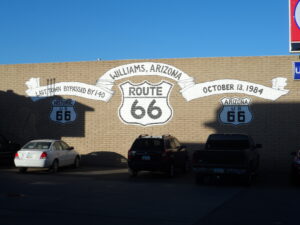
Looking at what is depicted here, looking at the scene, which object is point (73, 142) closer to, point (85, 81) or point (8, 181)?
point (85, 81)

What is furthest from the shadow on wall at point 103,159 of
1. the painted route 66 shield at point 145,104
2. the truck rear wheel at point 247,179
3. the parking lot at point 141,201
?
the truck rear wheel at point 247,179

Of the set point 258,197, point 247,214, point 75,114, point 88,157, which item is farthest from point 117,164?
point 247,214

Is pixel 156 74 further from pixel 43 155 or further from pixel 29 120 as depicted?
pixel 29 120

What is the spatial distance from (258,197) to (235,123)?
29.6ft

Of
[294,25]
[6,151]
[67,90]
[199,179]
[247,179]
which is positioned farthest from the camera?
[67,90]

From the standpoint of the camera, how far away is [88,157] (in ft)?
76.3

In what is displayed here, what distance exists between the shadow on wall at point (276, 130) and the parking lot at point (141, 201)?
313cm

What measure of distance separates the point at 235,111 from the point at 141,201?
11041 mm

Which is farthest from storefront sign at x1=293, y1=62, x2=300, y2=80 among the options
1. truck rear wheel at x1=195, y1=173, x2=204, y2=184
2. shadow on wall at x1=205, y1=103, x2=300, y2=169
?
truck rear wheel at x1=195, y1=173, x2=204, y2=184

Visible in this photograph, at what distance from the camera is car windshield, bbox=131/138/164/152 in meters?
17.4

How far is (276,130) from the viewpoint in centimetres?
2062

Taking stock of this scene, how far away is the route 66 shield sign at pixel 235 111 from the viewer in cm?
2117

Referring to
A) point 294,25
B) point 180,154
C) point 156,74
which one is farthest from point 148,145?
point 294,25

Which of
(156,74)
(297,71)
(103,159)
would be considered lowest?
(103,159)
